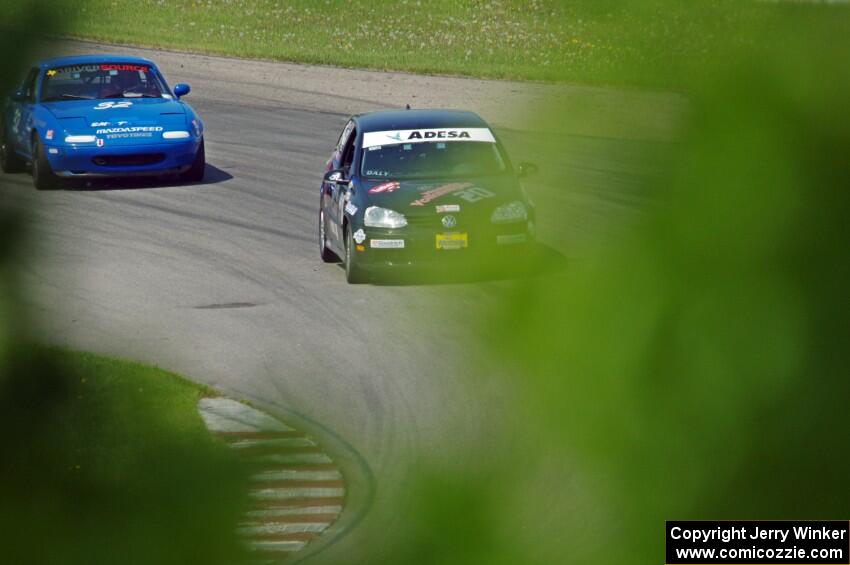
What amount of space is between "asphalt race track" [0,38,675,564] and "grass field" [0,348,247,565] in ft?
0.26

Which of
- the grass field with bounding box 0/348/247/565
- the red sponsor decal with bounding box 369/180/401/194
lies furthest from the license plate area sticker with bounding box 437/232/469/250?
the red sponsor decal with bounding box 369/180/401/194

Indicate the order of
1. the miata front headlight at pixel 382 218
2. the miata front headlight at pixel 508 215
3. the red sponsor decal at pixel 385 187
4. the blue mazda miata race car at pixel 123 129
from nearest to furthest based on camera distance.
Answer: the miata front headlight at pixel 508 215 → the miata front headlight at pixel 382 218 → the red sponsor decal at pixel 385 187 → the blue mazda miata race car at pixel 123 129

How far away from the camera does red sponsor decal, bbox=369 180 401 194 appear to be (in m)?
14.2

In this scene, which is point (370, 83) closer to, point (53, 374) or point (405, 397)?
point (405, 397)

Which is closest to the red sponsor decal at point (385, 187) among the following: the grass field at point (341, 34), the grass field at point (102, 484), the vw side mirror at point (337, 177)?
the vw side mirror at point (337, 177)

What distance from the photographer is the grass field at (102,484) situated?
1478mm

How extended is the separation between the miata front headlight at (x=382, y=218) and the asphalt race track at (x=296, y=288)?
58 cm

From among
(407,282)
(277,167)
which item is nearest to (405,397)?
(407,282)

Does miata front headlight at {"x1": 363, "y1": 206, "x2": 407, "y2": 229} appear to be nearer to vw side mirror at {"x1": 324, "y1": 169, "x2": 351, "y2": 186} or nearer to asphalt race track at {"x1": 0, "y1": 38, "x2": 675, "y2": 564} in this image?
asphalt race track at {"x1": 0, "y1": 38, "x2": 675, "y2": 564}

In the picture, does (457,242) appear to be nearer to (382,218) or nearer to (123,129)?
(382,218)

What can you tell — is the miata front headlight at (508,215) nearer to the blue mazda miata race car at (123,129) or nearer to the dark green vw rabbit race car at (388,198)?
the dark green vw rabbit race car at (388,198)

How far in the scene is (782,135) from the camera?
3.89ft

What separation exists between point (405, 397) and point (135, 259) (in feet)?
19.9

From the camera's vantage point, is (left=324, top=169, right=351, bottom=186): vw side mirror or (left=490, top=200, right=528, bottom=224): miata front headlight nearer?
(left=490, top=200, right=528, bottom=224): miata front headlight
